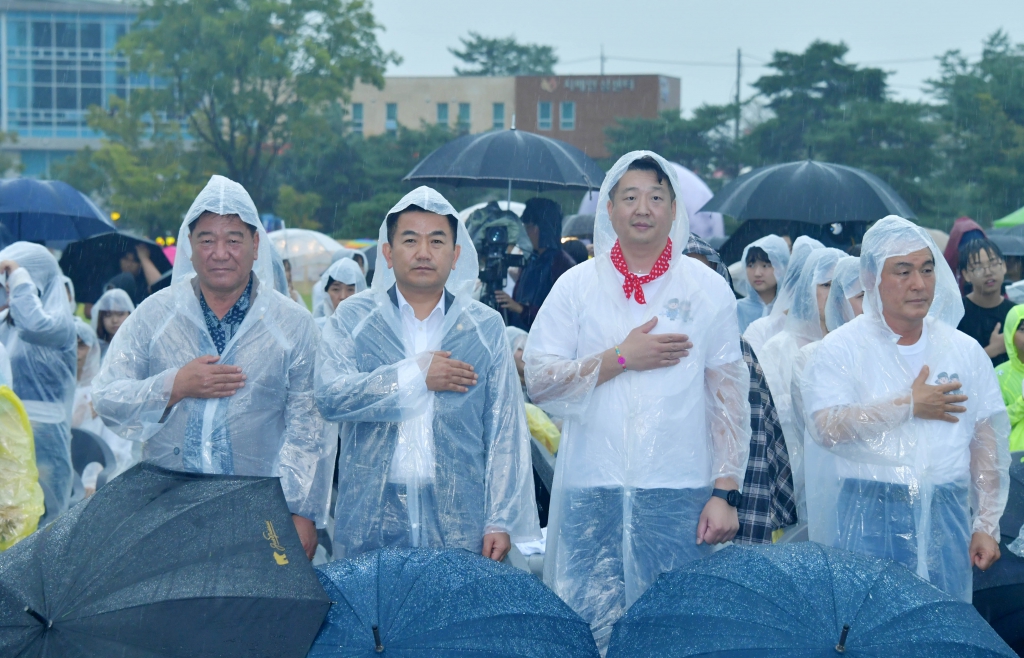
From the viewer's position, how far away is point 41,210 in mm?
8203

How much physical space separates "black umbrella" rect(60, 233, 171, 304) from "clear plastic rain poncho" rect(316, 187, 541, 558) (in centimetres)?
596

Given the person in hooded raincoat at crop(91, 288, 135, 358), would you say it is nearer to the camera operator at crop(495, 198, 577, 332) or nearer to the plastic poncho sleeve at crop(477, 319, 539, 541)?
the camera operator at crop(495, 198, 577, 332)

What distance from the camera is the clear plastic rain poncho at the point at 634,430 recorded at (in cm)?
296

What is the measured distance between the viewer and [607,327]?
306 cm

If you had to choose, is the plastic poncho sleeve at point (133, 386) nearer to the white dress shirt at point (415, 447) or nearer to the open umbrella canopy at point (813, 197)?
the white dress shirt at point (415, 447)

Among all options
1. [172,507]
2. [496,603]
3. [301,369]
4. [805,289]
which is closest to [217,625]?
[172,507]

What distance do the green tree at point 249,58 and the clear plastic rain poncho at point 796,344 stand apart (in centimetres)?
2197

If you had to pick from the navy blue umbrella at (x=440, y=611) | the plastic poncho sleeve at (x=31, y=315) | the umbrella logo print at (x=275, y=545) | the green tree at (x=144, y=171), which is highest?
the green tree at (x=144, y=171)

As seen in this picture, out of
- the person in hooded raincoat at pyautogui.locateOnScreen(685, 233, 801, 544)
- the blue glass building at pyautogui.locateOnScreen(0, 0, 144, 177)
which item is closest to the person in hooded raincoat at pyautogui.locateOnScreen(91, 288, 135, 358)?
the person in hooded raincoat at pyautogui.locateOnScreen(685, 233, 801, 544)

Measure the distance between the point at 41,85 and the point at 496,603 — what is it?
50.4 m

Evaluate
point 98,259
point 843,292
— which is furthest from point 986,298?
point 98,259

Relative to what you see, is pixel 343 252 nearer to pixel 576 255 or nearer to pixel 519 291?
pixel 576 255

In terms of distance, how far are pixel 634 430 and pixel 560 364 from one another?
26cm

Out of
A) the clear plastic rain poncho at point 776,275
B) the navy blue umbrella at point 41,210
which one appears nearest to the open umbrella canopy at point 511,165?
the clear plastic rain poncho at point 776,275
